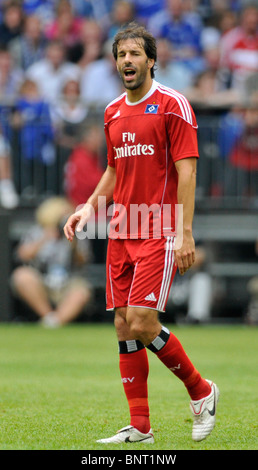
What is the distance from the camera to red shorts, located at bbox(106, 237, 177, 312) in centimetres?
596

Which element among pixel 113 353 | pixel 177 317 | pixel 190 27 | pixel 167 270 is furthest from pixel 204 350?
pixel 190 27

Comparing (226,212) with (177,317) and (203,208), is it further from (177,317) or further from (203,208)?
(177,317)

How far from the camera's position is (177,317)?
15148mm

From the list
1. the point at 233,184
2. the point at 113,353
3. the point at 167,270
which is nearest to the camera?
the point at 167,270

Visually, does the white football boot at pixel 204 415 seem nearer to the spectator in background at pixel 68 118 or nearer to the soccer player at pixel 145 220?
the soccer player at pixel 145 220

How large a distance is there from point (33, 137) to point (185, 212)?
9.58m

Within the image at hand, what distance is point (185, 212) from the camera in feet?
19.5

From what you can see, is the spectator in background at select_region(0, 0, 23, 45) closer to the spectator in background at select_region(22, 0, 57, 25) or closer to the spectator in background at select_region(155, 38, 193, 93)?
the spectator in background at select_region(22, 0, 57, 25)

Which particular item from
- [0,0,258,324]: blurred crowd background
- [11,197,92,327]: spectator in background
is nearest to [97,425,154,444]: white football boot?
[11,197,92,327]: spectator in background

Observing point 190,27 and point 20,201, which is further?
point 190,27

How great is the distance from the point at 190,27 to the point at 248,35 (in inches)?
50.5

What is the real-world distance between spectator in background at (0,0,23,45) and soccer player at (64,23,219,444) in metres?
11.8

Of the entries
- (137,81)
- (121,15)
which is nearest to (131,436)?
(137,81)

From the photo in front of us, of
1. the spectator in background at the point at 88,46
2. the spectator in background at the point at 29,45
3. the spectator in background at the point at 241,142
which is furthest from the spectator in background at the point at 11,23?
the spectator in background at the point at 241,142
